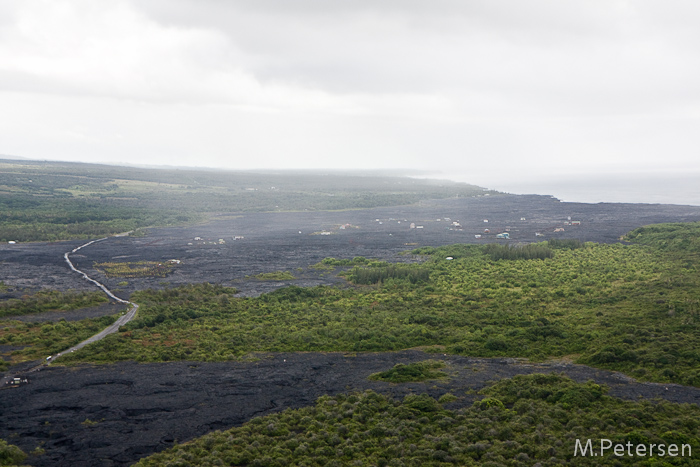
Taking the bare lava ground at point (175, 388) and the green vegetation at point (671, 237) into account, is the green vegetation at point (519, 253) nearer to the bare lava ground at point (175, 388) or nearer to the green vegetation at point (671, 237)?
the green vegetation at point (671, 237)

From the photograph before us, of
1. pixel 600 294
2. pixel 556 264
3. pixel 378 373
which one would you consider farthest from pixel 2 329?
pixel 556 264

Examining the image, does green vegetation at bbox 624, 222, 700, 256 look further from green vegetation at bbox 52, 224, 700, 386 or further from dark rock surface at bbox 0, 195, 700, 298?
green vegetation at bbox 52, 224, 700, 386

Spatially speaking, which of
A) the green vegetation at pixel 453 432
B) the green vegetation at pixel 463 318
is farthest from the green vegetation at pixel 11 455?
the green vegetation at pixel 463 318

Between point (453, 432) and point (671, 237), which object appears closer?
point (453, 432)

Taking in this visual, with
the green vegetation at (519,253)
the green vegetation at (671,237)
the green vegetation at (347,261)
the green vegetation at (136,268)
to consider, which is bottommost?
the green vegetation at (136,268)

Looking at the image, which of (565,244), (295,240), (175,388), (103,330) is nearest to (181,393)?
(175,388)

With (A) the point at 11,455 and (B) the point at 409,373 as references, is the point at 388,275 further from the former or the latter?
(A) the point at 11,455
